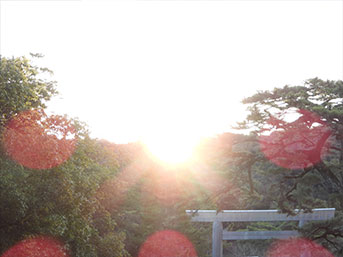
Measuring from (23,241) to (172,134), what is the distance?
11.0m

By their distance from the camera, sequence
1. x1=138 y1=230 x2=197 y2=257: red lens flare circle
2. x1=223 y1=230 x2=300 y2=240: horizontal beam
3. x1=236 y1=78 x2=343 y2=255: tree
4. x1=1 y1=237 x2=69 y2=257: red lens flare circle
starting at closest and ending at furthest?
x1=1 y1=237 x2=69 y2=257: red lens flare circle < x1=236 y1=78 x2=343 y2=255: tree < x1=223 y1=230 x2=300 y2=240: horizontal beam < x1=138 y1=230 x2=197 y2=257: red lens flare circle

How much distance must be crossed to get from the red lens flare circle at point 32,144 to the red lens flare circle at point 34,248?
49.4 inches

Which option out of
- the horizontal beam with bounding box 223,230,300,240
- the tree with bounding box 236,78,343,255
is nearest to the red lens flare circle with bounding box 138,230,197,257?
the horizontal beam with bounding box 223,230,300,240

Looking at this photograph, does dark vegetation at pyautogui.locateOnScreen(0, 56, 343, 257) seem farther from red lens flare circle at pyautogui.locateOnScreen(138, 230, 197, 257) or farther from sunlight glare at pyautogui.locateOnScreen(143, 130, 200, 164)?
sunlight glare at pyautogui.locateOnScreen(143, 130, 200, 164)

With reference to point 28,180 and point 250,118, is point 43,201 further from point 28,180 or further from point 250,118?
point 250,118

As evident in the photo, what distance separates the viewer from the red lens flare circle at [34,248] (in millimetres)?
6316

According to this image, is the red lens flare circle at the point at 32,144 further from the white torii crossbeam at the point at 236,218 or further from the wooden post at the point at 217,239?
the wooden post at the point at 217,239

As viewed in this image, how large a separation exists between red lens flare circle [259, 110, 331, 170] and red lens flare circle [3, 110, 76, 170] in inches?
183

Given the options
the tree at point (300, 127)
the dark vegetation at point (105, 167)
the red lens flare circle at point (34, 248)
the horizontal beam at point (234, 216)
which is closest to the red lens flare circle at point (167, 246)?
the dark vegetation at point (105, 167)

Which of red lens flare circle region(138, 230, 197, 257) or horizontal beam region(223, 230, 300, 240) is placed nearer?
horizontal beam region(223, 230, 300, 240)

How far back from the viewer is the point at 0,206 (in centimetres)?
610

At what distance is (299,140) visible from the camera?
872 cm

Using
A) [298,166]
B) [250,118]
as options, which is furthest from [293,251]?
[250,118]

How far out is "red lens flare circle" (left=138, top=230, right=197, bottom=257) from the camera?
50.3 ft
